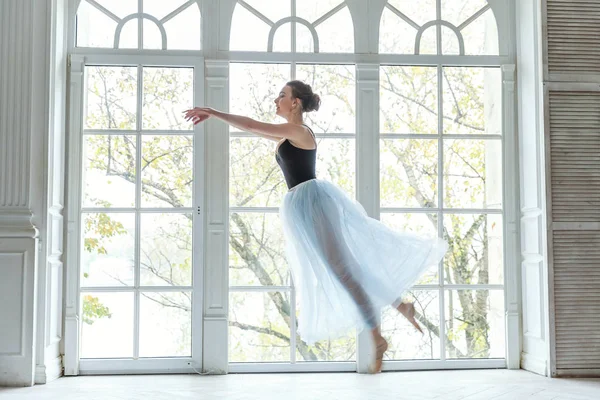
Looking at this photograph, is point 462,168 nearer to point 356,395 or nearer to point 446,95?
point 446,95

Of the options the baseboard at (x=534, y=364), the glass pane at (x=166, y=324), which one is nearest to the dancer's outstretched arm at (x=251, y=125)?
the glass pane at (x=166, y=324)

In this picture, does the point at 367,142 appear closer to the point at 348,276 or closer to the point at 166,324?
the point at 348,276

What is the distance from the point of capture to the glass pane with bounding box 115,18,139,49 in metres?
4.84

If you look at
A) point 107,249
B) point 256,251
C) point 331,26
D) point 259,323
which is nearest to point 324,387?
point 259,323

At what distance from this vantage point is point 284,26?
4918mm

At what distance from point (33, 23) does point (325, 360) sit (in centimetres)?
277

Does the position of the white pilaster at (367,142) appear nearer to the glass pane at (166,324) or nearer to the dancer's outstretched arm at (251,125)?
the dancer's outstretched arm at (251,125)

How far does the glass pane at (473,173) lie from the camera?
499cm

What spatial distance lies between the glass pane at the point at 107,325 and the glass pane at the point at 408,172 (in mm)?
1813

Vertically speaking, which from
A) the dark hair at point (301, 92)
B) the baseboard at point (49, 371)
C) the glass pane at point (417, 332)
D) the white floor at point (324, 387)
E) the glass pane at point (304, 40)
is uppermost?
the glass pane at point (304, 40)

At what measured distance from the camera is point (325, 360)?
16.0ft

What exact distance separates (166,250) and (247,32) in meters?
1.53

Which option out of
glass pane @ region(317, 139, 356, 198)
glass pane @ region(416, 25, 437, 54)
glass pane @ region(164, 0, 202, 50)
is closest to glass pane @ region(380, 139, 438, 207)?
glass pane @ region(317, 139, 356, 198)

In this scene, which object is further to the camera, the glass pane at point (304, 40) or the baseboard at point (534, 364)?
the glass pane at point (304, 40)
